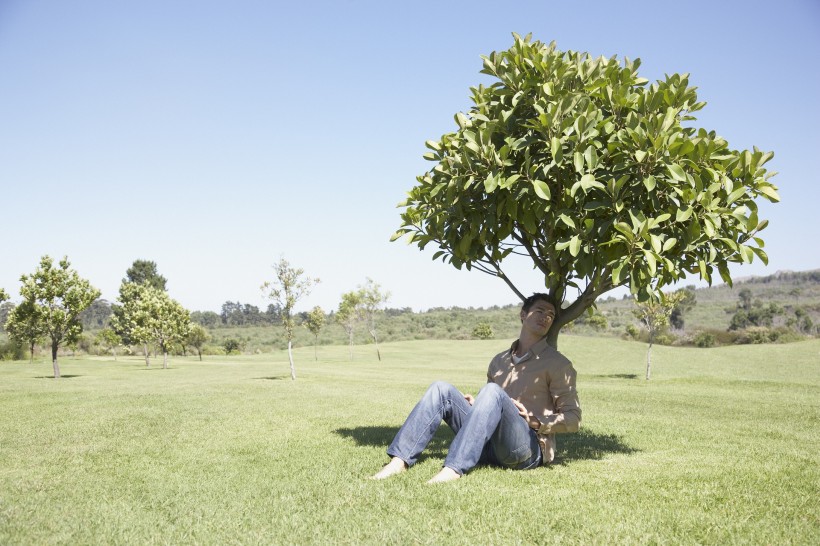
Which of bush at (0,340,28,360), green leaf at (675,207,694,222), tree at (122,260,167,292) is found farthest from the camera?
tree at (122,260,167,292)

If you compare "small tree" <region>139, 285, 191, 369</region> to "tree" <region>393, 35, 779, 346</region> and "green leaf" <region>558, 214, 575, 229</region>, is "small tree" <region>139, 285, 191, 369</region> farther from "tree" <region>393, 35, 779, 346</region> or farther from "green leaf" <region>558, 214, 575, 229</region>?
"green leaf" <region>558, 214, 575, 229</region>

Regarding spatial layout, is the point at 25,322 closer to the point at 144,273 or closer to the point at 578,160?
the point at 578,160

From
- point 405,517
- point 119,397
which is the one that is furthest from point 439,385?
point 119,397

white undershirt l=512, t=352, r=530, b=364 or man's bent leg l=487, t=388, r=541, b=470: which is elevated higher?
white undershirt l=512, t=352, r=530, b=364

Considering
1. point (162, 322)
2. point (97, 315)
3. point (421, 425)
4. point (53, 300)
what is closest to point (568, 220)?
point (421, 425)

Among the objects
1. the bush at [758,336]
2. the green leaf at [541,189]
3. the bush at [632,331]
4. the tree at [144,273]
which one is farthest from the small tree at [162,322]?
the bush at [758,336]

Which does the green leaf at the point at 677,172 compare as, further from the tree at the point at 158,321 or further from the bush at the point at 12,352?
the bush at the point at 12,352

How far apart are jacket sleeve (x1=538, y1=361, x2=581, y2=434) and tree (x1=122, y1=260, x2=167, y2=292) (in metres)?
80.8

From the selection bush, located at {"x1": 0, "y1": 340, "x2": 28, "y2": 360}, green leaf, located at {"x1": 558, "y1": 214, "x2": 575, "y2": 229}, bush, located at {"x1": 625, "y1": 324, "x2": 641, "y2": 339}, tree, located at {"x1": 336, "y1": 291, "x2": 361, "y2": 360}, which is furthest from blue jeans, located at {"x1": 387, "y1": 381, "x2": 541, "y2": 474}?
bush, located at {"x1": 625, "y1": 324, "x2": 641, "y2": 339}

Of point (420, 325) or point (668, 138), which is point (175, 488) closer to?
point (668, 138)

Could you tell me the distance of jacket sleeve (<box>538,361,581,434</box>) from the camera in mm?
5590

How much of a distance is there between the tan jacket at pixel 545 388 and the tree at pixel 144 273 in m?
80.4

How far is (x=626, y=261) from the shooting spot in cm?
566

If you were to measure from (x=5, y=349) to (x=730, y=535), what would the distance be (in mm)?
61560
